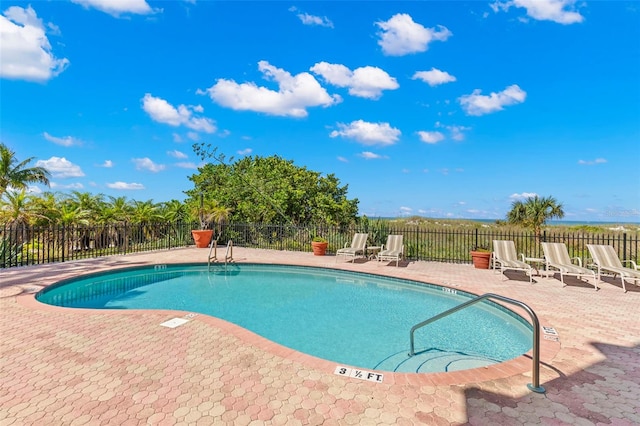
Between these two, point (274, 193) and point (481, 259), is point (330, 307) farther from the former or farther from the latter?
point (274, 193)

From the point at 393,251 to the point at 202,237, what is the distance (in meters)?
9.27

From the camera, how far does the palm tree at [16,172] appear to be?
18344 millimetres

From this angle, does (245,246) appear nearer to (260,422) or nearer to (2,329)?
(2,329)

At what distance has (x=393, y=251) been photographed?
10.7 m

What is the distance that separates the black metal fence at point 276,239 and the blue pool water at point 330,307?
3568mm

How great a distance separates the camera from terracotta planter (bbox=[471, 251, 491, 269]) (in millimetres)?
9797

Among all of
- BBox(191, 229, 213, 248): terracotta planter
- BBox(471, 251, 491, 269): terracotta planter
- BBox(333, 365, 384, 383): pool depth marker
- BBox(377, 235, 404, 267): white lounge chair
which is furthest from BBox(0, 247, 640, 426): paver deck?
BBox(191, 229, 213, 248): terracotta planter

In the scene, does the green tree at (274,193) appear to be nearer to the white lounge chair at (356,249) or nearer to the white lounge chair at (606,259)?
the white lounge chair at (356,249)

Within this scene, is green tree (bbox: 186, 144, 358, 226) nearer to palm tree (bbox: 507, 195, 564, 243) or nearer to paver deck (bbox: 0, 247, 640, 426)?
palm tree (bbox: 507, 195, 564, 243)

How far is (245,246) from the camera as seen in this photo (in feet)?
51.6

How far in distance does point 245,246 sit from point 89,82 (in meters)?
11.7

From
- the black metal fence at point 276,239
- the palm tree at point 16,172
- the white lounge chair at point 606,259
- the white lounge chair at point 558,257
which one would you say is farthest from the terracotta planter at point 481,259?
the palm tree at point 16,172

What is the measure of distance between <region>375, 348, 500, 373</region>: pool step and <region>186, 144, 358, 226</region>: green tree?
42.2 ft

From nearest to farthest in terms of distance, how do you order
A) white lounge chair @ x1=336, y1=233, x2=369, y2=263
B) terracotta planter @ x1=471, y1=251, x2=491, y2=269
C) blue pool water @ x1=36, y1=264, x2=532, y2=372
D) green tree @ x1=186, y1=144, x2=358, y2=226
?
1. blue pool water @ x1=36, y1=264, x2=532, y2=372
2. terracotta planter @ x1=471, y1=251, x2=491, y2=269
3. white lounge chair @ x1=336, y1=233, x2=369, y2=263
4. green tree @ x1=186, y1=144, x2=358, y2=226
